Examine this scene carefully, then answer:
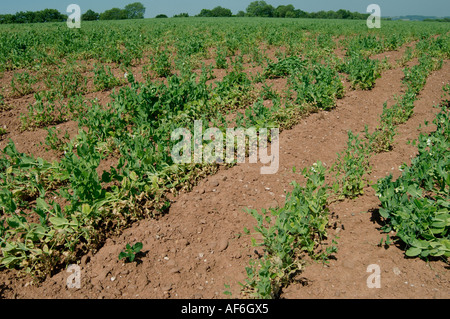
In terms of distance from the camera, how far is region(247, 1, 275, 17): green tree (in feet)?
283

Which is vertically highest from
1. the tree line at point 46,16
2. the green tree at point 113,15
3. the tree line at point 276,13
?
the tree line at point 276,13

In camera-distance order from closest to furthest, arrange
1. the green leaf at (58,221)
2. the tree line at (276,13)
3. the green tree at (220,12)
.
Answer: the green leaf at (58,221) → the tree line at (276,13) → the green tree at (220,12)

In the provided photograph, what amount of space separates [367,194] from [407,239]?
115 centimetres

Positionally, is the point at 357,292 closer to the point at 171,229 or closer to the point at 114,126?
the point at 171,229

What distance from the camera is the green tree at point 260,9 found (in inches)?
3391

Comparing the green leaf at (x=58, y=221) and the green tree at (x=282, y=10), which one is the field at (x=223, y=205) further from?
the green tree at (x=282, y=10)

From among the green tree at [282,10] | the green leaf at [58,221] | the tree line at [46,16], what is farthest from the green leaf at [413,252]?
the green tree at [282,10]

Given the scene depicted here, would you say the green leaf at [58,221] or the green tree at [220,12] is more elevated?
the green tree at [220,12]

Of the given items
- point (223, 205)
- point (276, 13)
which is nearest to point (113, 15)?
point (276, 13)

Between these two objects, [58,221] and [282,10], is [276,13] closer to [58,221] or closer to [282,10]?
[282,10]

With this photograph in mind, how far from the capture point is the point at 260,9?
86.6 metres

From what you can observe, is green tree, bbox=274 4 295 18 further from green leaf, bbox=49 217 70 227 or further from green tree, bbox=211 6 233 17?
green leaf, bbox=49 217 70 227

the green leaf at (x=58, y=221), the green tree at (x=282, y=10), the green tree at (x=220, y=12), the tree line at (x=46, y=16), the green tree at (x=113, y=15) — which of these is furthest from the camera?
the green tree at (x=282, y=10)
